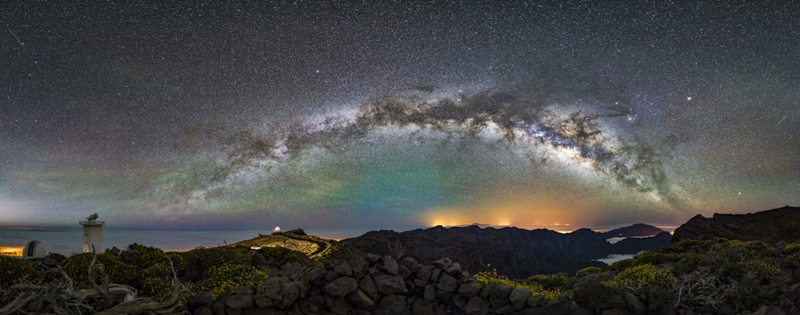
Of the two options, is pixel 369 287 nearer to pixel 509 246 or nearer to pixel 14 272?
pixel 14 272

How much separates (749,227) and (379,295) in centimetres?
5075

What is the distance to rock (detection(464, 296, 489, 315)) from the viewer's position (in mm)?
8945

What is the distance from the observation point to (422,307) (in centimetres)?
908

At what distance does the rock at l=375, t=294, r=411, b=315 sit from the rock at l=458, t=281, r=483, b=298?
44.7 inches

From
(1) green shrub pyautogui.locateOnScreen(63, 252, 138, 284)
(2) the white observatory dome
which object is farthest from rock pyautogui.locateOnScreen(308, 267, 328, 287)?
(2) the white observatory dome

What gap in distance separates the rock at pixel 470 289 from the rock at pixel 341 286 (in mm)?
2114

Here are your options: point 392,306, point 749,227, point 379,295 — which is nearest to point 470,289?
point 392,306

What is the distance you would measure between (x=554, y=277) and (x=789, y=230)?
3474 cm

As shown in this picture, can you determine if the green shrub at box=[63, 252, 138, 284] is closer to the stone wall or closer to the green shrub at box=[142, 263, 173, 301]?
the green shrub at box=[142, 263, 173, 301]

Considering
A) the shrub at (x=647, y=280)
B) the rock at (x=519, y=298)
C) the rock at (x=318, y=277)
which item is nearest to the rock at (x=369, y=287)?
the rock at (x=318, y=277)

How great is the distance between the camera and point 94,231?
24.3 metres

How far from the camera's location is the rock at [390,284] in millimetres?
8961

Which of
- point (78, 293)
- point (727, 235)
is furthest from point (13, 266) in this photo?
point (727, 235)

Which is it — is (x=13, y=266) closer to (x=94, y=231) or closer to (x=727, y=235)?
(x=94, y=231)
